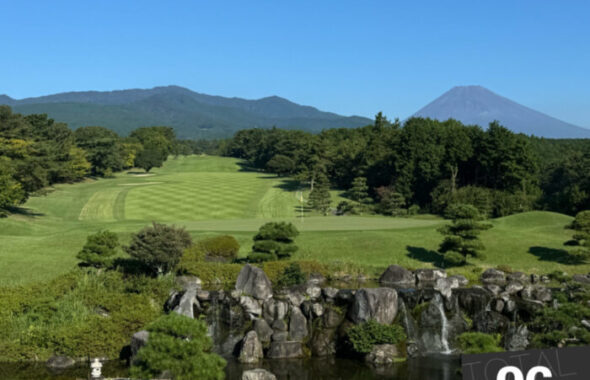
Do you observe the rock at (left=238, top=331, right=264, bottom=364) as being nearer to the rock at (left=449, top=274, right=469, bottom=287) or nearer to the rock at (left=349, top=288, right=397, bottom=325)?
the rock at (left=349, top=288, right=397, bottom=325)

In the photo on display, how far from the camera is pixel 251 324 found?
998 inches

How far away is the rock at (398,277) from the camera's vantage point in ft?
111

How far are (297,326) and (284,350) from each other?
1781mm

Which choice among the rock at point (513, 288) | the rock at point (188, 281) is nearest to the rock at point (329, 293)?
the rock at point (188, 281)

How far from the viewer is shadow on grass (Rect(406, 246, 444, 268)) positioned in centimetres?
3838

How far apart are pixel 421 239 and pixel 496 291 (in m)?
13.4

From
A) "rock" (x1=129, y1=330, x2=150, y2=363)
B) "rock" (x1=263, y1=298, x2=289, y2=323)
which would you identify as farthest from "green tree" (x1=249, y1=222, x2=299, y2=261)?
"rock" (x1=129, y1=330, x2=150, y2=363)

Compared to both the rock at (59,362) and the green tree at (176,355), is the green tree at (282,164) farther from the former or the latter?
the green tree at (176,355)

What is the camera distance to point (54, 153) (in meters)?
79.2

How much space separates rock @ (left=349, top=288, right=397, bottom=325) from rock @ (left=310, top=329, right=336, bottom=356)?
4.04 ft

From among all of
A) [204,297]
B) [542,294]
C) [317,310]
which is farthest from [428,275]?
[204,297]

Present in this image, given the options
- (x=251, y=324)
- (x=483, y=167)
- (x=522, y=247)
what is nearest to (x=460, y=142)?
(x=483, y=167)

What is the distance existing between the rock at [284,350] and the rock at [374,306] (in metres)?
2.96

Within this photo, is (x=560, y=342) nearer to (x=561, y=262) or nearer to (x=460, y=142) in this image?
(x=561, y=262)
